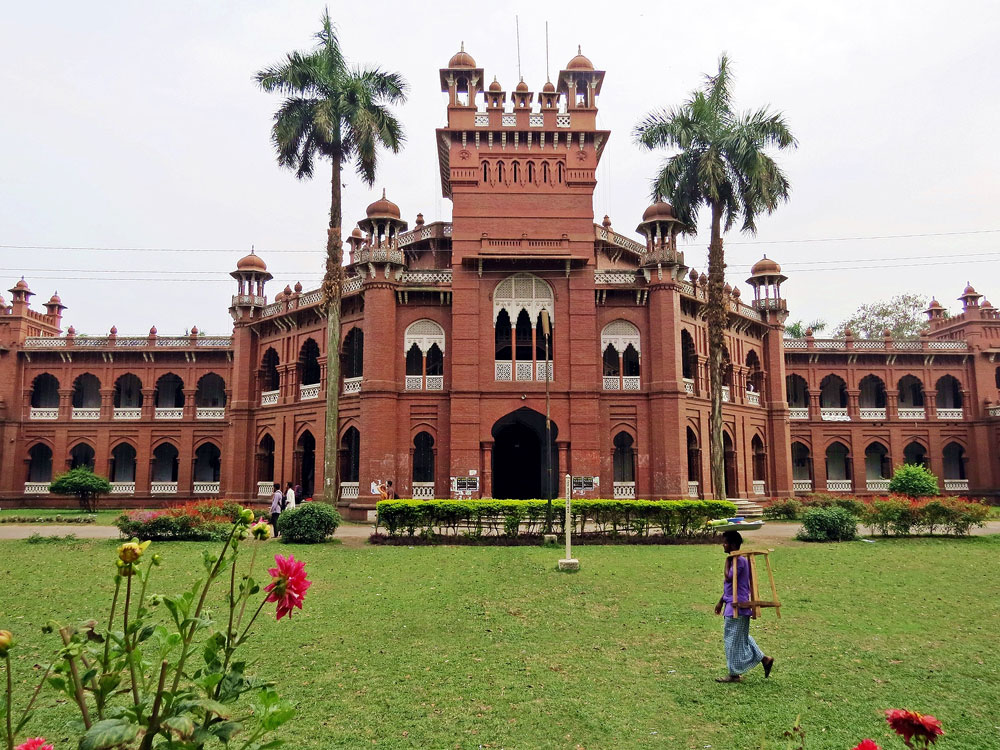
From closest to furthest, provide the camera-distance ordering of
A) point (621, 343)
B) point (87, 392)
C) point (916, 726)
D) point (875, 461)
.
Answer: point (916, 726) < point (621, 343) < point (87, 392) < point (875, 461)

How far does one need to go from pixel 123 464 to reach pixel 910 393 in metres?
42.1

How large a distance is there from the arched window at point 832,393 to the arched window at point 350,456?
2576cm

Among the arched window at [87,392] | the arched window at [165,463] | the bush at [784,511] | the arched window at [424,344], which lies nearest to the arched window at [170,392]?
the arched window at [165,463]

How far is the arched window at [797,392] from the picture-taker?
37.1 metres

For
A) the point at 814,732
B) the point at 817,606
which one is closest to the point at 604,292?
the point at 817,606

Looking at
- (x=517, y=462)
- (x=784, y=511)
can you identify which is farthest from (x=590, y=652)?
(x=784, y=511)

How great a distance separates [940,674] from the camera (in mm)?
6699

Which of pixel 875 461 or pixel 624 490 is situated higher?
pixel 875 461

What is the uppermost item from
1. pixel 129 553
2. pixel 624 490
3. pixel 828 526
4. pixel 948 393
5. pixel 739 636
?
pixel 948 393

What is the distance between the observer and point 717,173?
21.7 metres

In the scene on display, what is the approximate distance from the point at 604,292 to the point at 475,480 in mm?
8256

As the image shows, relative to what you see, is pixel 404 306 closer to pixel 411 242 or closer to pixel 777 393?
pixel 411 242

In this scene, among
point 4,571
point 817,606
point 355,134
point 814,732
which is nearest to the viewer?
point 814,732

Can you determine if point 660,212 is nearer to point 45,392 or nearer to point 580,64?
point 580,64
